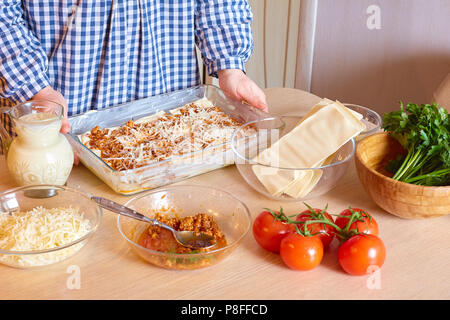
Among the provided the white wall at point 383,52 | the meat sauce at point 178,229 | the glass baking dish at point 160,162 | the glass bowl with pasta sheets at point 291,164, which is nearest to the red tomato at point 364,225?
the glass bowl with pasta sheets at point 291,164

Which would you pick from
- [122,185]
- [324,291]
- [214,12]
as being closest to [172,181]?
[122,185]

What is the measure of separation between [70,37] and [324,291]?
111 centimetres

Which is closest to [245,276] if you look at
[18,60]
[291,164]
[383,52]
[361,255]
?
[361,255]

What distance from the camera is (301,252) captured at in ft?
3.13

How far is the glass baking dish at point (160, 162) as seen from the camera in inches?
46.9

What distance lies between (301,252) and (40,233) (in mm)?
516

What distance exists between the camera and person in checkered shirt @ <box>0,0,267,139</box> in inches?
58.2

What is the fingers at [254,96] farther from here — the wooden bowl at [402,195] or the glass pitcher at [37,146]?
the glass pitcher at [37,146]

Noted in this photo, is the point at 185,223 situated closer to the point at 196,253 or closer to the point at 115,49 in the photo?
the point at 196,253

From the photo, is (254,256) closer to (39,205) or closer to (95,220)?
(95,220)

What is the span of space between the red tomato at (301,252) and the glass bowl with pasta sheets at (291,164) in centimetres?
19

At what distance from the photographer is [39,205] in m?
1.11

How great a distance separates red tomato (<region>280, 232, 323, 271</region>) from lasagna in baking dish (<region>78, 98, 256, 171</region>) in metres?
0.43

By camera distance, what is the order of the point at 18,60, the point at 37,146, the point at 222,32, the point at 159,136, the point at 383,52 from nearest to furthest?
the point at 37,146
the point at 159,136
the point at 18,60
the point at 222,32
the point at 383,52
